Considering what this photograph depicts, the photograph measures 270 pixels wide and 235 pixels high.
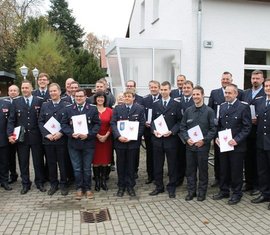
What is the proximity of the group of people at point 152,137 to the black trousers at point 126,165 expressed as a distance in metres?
0.02

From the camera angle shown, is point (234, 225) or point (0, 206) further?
point (0, 206)

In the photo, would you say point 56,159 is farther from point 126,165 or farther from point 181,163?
point 181,163

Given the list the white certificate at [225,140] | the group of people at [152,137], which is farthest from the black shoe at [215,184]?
the white certificate at [225,140]

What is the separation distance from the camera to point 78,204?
609 centimetres

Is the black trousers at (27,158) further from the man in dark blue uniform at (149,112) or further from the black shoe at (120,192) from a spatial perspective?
the man in dark blue uniform at (149,112)

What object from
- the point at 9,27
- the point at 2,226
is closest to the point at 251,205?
the point at 2,226

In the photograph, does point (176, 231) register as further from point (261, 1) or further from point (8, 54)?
point (8, 54)

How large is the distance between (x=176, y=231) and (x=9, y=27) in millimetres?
30917

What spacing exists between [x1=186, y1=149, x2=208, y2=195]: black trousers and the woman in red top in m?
1.46

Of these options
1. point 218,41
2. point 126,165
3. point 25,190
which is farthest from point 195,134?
point 218,41

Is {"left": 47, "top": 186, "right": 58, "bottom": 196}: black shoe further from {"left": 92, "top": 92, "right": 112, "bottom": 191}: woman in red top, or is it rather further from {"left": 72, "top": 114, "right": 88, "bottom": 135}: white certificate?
{"left": 72, "top": 114, "right": 88, "bottom": 135}: white certificate

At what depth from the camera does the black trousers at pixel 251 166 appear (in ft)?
21.9

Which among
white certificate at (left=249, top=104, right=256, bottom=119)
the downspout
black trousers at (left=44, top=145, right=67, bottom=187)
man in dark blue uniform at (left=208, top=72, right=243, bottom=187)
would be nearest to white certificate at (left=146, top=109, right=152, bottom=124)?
man in dark blue uniform at (left=208, top=72, right=243, bottom=187)

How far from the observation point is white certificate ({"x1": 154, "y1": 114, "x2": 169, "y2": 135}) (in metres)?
6.43
